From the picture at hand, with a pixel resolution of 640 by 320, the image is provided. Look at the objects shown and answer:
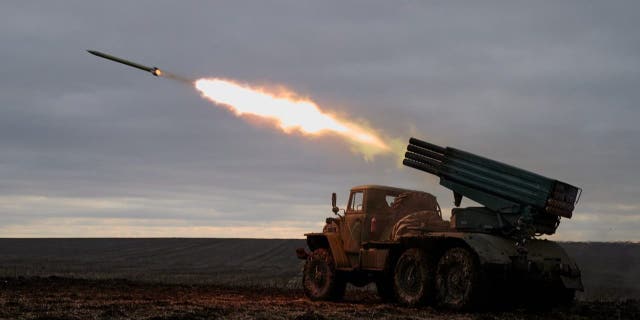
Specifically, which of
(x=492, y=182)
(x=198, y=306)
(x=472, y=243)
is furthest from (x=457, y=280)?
(x=198, y=306)

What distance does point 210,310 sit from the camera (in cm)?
1639

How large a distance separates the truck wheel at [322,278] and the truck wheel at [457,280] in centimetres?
415

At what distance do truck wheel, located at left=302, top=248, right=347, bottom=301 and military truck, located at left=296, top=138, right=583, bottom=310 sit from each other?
746mm

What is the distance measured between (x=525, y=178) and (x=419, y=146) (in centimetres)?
306

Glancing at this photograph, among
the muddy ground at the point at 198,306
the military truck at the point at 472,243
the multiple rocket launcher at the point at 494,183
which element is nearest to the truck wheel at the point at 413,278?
the military truck at the point at 472,243

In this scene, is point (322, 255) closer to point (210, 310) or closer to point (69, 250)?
point (210, 310)

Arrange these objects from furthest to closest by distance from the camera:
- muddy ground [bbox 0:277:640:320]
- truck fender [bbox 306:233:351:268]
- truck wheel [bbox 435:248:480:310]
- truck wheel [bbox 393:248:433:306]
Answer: truck fender [bbox 306:233:351:268] → truck wheel [bbox 393:248:433:306] → truck wheel [bbox 435:248:480:310] → muddy ground [bbox 0:277:640:320]

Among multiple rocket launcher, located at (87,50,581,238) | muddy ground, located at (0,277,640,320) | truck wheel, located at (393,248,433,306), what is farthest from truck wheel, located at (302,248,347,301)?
multiple rocket launcher, located at (87,50,581,238)

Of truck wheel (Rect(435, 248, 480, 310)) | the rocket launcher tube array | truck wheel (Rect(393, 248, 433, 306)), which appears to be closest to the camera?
truck wheel (Rect(435, 248, 480, 310))

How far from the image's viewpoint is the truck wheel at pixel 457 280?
685 inches

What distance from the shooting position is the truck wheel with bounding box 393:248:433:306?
1877 centimetres

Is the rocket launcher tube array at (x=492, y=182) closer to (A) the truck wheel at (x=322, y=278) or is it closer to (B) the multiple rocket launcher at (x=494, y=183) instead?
(B) the multiple rocket launcher at (x=494, y=183)

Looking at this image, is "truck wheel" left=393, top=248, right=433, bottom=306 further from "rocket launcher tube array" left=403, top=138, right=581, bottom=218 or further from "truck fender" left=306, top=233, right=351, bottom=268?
"truck fender" left=306, top=233, right=351, bottom=268

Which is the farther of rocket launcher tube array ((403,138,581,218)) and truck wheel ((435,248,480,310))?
rocket launcher tube array ((403,138,581,218))
